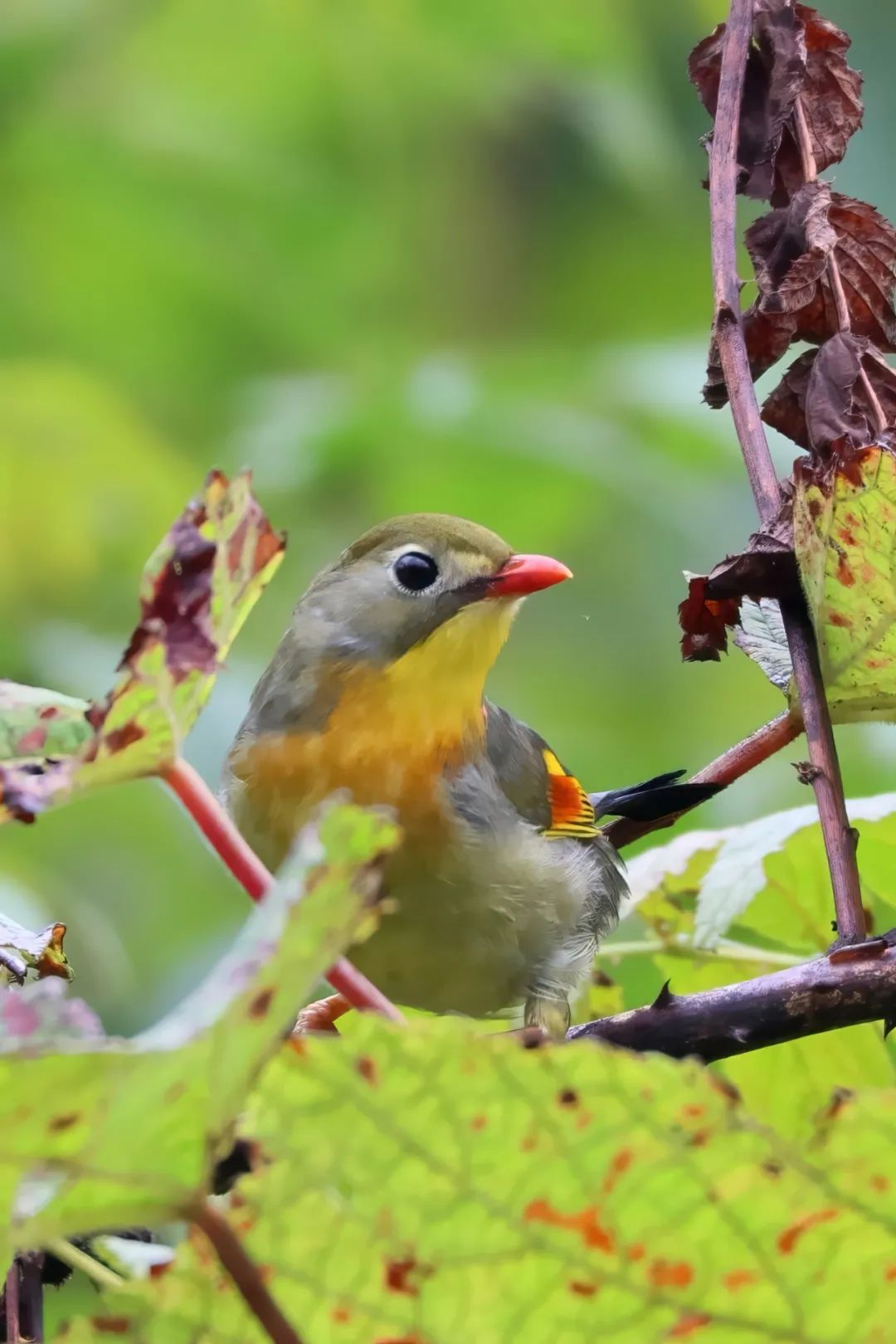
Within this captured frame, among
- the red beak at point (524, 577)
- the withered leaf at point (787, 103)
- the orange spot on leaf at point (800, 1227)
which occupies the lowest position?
the orange spot on leaf at point (800, 1227)

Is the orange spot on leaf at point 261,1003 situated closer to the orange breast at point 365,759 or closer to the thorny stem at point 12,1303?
the thorny stem at point 12,1303

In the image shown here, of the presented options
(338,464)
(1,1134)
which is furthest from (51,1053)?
(338,464)

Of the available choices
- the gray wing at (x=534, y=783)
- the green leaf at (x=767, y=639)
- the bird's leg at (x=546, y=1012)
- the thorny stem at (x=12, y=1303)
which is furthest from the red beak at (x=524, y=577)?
the thorny stem at (x=12, y=1303)

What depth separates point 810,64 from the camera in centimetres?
54

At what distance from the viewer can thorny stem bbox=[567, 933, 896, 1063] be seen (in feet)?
1.12

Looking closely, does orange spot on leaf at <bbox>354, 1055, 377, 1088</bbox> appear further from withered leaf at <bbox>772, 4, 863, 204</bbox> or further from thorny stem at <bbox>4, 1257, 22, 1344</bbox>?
withered leaf at <bbox>772, 4, 863, 204</bbox>

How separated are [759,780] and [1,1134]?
1.60m

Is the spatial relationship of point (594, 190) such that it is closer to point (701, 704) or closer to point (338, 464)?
point (338, 464)

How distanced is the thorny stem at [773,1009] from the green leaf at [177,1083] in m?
0.16

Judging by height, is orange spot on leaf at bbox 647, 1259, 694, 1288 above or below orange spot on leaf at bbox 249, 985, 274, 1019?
below

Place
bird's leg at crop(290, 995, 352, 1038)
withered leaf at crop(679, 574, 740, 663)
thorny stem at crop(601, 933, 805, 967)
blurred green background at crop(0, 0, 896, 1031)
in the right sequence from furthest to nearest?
blurred green background at crop(0, 0, 896, 1031), bird's leg at crop(290, 995, 352, 1038), thorny stem at crop(601, 933, 805, 967), withered leaf at crop(679, 574, 740, 663)

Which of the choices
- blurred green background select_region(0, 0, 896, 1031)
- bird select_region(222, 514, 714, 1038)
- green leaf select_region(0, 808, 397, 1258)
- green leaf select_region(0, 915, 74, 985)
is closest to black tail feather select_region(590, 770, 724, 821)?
bird select_region(222, 514, 714, 1038)

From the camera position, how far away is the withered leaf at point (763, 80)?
52 centimetres

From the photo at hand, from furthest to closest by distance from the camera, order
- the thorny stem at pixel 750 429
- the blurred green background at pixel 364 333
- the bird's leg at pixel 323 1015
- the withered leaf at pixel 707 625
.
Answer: the blurred green background at pixel 364 333
the bird's leg at pixel 323 1015
the withered leaf at pixel 707 625
the thorny stem at pixel 750 429
